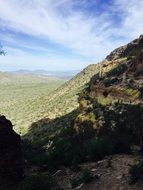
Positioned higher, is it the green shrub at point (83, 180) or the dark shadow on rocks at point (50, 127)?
the green shrub at point (83, 180)

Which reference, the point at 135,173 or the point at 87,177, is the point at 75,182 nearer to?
the point at 87,177

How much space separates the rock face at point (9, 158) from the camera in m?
15.7

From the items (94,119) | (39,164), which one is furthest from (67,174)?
(94,119)

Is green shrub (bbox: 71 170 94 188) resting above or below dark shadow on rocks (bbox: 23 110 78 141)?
above

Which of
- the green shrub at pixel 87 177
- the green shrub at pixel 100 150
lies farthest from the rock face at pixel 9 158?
the green shrub at pixel 100 150

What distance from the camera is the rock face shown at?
15670 millimetres

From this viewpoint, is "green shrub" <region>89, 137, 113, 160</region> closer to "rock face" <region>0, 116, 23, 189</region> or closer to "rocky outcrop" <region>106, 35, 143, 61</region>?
"rock face" <region>0, 116, 23, 189</region>

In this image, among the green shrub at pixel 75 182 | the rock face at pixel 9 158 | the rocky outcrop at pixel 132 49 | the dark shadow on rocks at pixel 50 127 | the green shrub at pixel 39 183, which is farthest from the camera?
the rocky outcrop at pixel 132 49

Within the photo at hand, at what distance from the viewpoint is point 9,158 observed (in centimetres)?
1611

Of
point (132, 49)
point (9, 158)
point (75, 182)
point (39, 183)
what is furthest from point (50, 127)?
point (39, 183)

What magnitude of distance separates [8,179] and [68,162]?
374 centimetres

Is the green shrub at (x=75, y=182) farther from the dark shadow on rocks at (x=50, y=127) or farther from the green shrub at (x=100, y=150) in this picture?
the dark shadow on rocks at (x=50, y=127)

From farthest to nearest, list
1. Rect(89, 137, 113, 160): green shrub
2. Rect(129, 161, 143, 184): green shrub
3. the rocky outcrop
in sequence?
the rocky outcrop < Rect(89, 137, 113, 160): green shrub < Rect(129, 161, 143, 184): green shrub

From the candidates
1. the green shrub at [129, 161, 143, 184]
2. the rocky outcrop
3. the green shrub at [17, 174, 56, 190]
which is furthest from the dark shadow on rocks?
the green shrub at [129, 161, 143, 184]
